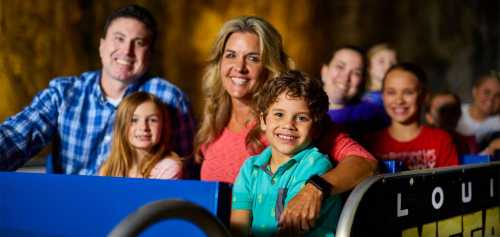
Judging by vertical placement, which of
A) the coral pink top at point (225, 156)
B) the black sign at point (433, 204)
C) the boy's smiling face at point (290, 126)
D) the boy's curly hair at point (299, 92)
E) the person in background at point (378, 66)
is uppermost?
the person in background at point (378, 66)

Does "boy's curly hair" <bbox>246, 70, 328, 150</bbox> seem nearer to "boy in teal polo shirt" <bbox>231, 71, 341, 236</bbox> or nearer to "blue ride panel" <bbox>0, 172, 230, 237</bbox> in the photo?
"boy in teal polo shirt" <bbox>231, 71, 341, 236</bbox>

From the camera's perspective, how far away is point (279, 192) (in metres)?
1.97

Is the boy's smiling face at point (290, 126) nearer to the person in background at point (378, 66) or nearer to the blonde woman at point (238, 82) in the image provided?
the blonde woman at point (238, 82)

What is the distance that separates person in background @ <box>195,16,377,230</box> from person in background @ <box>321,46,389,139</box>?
70 cm

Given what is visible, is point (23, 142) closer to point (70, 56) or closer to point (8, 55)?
point (8, 55)

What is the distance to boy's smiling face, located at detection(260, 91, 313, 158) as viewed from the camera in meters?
2.04

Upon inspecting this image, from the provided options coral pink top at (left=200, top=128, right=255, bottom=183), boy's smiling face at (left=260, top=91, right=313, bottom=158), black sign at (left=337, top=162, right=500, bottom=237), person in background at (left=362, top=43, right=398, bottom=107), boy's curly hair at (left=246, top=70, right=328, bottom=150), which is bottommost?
black sign at (left=337, top=162, right=500, bottom=237)

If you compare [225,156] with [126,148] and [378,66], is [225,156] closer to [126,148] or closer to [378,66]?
[126,148]

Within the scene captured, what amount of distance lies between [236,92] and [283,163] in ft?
1.55

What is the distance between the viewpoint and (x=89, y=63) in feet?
11.8

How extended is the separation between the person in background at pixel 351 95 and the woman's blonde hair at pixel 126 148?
0.84 metres

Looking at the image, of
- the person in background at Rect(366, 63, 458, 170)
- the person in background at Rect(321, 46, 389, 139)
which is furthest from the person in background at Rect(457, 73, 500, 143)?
the person in background at Rect(366, 63, 458, 170)

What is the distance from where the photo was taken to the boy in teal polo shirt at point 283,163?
196 cm

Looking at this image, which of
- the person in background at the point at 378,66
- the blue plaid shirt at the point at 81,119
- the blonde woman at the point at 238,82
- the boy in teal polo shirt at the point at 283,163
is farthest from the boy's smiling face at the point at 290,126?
the person in background at the point at 378,66
